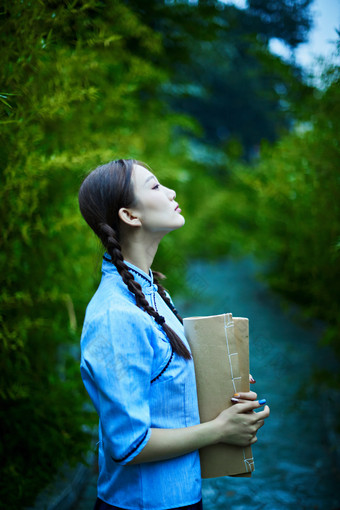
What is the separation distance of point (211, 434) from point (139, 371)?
29 cm

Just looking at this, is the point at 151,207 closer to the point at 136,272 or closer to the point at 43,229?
the point at 136,272

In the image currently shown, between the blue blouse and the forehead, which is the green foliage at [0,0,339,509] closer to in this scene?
the forehead

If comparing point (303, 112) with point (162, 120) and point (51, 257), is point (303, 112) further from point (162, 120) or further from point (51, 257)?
point (162, 120)

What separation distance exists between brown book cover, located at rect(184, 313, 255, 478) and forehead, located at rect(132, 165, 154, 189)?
0.43 metres

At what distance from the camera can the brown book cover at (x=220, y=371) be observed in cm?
122

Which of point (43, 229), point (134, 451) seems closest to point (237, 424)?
point (134, 451)

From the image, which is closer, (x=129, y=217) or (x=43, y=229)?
(x=129, y=217)

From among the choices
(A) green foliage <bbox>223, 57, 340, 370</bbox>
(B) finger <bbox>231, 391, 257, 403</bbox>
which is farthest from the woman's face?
(A) green foliage <bbox>223, 57, 340, 370</bbox>

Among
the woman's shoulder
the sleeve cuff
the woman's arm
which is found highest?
the woman's shoulder

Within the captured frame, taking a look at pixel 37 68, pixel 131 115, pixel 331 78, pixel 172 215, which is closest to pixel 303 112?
pixel 331 78

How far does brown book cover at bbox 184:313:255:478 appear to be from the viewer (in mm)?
1218

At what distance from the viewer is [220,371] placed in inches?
48.6

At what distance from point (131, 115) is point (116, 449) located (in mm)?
4134

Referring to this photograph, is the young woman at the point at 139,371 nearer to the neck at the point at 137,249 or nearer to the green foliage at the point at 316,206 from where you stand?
the neck at the point at 137,249
